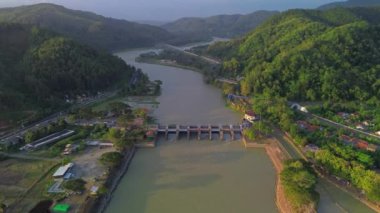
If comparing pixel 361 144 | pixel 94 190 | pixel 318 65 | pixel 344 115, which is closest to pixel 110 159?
pixel 94 190

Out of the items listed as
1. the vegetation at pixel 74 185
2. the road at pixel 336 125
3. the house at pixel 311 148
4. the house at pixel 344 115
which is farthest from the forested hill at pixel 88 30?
the vegetation at pixel 74 185

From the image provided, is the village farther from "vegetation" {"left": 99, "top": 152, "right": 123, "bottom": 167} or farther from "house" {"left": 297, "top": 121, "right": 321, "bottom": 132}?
"house" {"left": 297, "top": 121, "right": 321, "bottom": 132}

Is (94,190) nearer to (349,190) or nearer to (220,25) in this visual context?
(349,190)

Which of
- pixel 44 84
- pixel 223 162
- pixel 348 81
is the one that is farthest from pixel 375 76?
pixel 44 84

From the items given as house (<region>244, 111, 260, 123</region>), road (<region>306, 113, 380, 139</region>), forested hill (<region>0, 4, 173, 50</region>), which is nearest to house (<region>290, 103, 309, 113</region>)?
road (<region>306, 113, 380, 139</region>)

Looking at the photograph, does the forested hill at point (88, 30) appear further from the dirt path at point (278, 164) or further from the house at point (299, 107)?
the dirt path at point (278, 164)

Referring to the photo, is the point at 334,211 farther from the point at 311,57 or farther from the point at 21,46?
the point at 21,46
